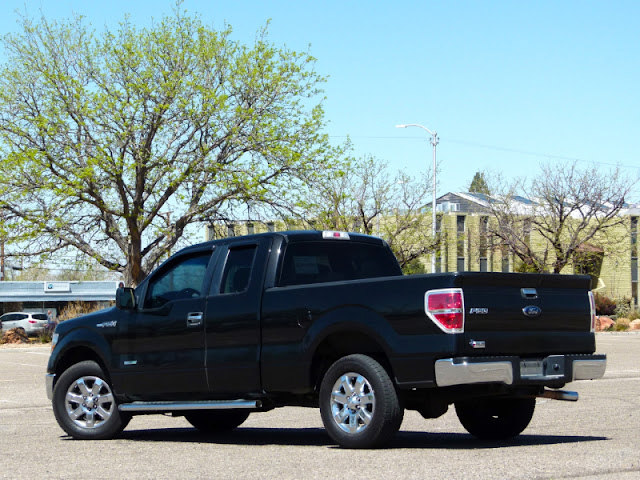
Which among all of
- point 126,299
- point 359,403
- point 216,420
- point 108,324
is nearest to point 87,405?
point 108,324

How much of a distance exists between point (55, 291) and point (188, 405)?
73.8m

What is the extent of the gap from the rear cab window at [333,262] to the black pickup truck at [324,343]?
0.05ft

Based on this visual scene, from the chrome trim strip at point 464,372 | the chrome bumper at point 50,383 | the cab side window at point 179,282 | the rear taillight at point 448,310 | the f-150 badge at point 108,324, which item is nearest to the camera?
the chrome trim strip at point 464,372

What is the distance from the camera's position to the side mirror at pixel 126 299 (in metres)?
10.5

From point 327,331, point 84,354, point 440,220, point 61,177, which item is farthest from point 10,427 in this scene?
point 440,220

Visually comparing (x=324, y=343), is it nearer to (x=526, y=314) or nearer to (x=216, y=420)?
(x=526, y=314)

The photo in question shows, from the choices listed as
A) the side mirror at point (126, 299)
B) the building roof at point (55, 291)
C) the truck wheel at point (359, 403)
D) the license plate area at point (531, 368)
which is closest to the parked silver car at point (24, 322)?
the building roof at point (55, 291)

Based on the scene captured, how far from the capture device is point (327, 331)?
874 cm

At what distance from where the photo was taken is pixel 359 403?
27.9 feet

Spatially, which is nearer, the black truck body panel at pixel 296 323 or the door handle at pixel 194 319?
the black truck body panel at pixel 296 323

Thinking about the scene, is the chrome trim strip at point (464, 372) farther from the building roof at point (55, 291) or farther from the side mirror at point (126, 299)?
the building roof at point (55, 291)

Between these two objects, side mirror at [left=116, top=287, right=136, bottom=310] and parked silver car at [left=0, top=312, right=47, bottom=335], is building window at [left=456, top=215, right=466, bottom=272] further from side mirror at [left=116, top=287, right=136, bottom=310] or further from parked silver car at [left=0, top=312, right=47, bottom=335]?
side mirror at [left=116, top=287, right=136, bottom=310]

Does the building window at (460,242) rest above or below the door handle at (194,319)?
above

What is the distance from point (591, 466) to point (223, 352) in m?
3.70
